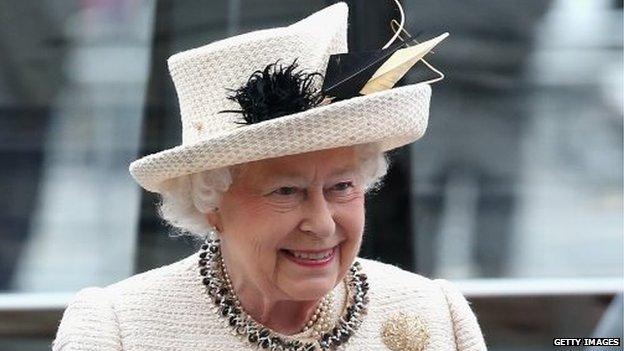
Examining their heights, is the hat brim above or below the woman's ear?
above

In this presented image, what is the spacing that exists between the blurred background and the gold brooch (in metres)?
1.46

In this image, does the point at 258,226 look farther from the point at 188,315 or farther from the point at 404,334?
the point at 404,334

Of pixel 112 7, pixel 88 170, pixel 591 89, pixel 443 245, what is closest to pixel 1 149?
pixel 88 170

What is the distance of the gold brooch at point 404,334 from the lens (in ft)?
6.31

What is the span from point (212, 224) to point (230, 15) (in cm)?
174

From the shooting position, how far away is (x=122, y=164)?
3617mm

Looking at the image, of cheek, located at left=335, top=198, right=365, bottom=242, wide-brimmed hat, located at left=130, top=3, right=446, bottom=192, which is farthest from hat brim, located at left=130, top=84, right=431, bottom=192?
cheek, located at left=335, top=198, right=365, bottom=242

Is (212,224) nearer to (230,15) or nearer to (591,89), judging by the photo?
(230,15)

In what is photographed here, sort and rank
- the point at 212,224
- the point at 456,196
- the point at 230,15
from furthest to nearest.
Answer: the point at 456,196 < the point at 230,15 < the point at 212,224

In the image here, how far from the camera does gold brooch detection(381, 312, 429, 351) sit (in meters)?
1.92

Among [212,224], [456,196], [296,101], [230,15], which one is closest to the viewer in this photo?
[296,101]

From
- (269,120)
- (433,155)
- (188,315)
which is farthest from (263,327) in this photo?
(433,155)

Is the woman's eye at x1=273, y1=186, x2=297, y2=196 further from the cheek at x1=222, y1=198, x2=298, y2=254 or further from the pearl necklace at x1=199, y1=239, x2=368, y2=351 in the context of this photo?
the pearl necklace at x1=199, y1=239, x2=368, y2=351

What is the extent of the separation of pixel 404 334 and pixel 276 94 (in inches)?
20.4
